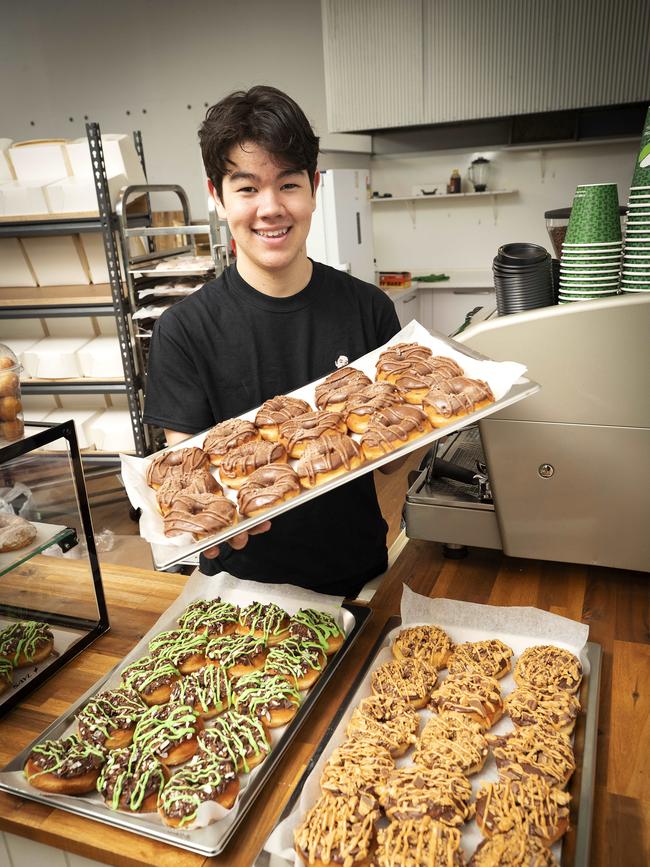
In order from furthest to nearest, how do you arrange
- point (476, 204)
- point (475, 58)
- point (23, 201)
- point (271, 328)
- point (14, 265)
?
point (476, 204)
point (475, 58)
point (14, 265)
point (23, 201)
point (271, 328)

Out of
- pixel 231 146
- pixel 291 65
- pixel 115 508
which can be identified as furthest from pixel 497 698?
pixel 291 65

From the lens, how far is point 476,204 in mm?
5691

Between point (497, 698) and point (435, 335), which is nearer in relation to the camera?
point (497, 698)

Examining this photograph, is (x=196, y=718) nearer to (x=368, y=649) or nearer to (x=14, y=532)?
(x=368, y=649)

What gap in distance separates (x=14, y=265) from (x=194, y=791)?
13.3 feet

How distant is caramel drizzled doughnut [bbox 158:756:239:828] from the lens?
94 cm

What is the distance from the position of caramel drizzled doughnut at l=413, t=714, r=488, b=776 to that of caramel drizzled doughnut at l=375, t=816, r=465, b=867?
0.11 m

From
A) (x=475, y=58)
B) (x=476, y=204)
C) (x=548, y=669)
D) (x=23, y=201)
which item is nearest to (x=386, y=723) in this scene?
(x=548, y=669)

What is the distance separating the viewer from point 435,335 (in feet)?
4.97

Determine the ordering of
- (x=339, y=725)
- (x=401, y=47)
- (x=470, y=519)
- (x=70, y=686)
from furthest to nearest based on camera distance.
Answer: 1. (x=401, y=47)
2. (x=470, y=519)
3. (x=70, y=686)
4. (x=339, y=725)

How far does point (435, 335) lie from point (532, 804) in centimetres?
96

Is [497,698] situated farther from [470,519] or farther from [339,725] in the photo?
[470,519]

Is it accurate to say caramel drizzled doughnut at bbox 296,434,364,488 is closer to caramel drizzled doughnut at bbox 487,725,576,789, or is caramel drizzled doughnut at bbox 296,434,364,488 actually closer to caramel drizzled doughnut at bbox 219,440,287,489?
caramel drizzled doughnut at bbox 219,440,287,489

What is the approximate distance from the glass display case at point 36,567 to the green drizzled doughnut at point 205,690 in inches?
12.4
